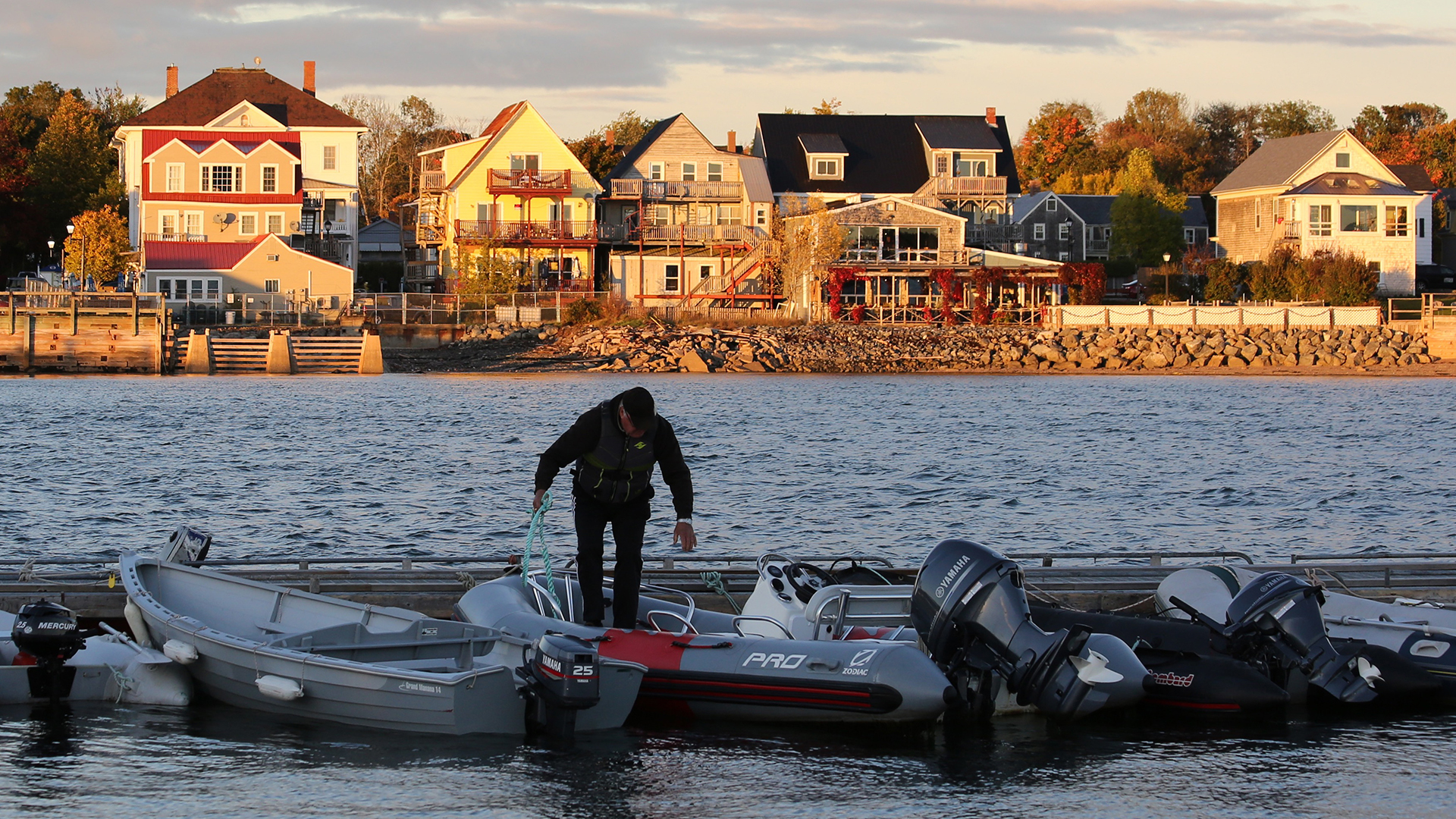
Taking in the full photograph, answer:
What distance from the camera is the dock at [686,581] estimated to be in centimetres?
1023

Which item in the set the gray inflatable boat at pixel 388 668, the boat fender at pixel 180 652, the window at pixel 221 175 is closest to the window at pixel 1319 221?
the window at pixel 221 175

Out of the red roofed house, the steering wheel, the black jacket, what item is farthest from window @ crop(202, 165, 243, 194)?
the black jacket

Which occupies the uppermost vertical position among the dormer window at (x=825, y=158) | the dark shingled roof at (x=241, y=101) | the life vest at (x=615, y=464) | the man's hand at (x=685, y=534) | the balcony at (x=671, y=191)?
the dark shingled roof at (x=241, y=101)

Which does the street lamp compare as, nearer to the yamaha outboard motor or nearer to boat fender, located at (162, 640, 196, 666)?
the yamaha outboard motor

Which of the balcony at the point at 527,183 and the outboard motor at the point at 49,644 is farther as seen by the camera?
the balcony at the point at 527,183

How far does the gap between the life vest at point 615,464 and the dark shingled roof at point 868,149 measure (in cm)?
5737

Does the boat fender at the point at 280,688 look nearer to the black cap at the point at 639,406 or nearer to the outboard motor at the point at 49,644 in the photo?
the outboard motor at the point at 49,644

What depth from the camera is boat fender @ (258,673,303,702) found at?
845 centimetres

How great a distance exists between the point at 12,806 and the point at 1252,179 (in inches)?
2829

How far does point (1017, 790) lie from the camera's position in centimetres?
770

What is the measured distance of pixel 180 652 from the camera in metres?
8.88

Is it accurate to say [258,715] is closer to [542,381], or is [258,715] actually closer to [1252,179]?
[542,381]

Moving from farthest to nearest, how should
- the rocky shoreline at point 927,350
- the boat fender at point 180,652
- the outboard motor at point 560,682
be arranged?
the rocky shoreline at point 927,350
the boat fender at point 180,652
the outboard motor at point 560,682

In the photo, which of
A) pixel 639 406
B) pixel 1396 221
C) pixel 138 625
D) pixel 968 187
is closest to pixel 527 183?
pixel 968 187
